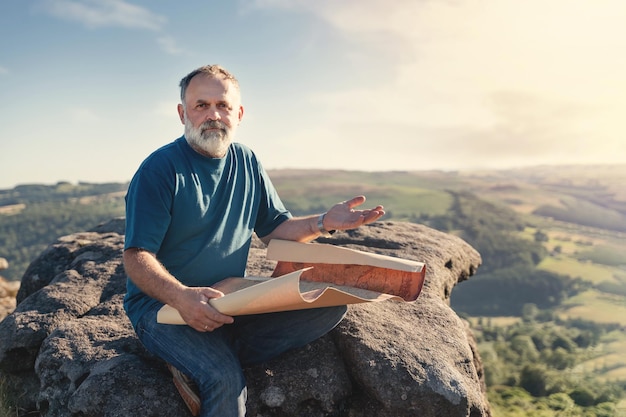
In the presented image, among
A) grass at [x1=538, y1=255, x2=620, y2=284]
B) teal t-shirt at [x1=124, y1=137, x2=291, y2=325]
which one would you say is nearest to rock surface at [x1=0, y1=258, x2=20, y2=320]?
teal t-shirt at [x1=124, y1=137, x2=291, y2=325]

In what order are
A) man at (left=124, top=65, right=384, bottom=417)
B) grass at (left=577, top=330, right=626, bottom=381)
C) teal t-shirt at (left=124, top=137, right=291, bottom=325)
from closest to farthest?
man at (left=124, top=65, right=384, bottom=417) → teal t-shirt at (left=124, top=137, right=291, bottom=325) → grass at (left=577, top=330, right=626, bottom=381)

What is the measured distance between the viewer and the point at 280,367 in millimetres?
5152

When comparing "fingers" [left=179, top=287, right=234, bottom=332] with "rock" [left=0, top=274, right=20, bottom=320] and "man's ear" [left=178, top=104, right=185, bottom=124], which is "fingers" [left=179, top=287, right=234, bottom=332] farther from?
"rock" [left=0, top=274, right=20, bottom=320]

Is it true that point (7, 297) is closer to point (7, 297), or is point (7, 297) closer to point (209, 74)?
point (7, 297)

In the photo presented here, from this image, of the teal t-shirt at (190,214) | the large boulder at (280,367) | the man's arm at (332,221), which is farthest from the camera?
the man's arm at (332,221)

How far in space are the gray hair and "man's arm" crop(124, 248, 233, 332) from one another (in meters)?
1.72

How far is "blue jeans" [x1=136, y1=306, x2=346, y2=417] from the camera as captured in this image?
4191 millimetres

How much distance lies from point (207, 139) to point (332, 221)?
1.56m

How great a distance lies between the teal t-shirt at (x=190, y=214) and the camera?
4.55m

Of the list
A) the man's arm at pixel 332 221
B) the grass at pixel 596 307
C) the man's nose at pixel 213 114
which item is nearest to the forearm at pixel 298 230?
the man's arm at pixel 332 221

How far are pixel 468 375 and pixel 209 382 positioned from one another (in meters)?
2.79

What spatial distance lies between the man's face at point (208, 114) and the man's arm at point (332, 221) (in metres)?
1.25

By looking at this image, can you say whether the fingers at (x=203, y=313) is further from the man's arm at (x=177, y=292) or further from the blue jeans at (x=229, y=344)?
the blue jeans at (x=229, y=344)

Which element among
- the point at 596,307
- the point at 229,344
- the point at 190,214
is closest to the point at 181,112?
the point at 190,214
